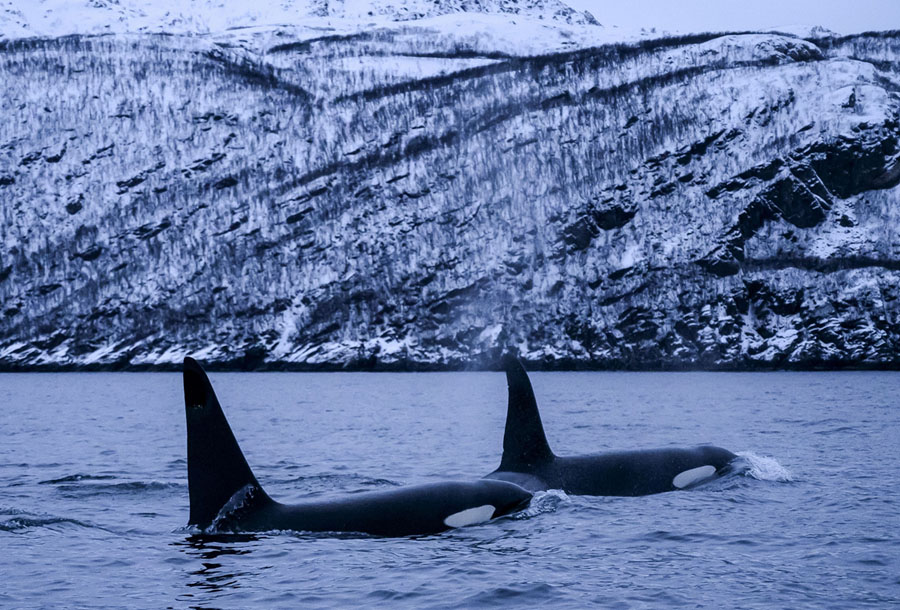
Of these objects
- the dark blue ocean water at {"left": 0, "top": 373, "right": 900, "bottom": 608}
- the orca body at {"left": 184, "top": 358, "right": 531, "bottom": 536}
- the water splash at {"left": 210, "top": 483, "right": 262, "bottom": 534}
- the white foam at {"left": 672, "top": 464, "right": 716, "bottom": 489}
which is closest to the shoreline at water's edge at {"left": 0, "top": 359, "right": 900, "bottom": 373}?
the dark blue ocean water at {"left": 0, "top": 373, "right": 900, "bottom": 608}

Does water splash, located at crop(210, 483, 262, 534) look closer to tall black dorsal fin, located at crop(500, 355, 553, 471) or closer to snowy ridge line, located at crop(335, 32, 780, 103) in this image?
tall black dorsal fin, located at crop(500, 355, 553, 471)

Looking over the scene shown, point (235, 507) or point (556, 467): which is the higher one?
point (235, 507)

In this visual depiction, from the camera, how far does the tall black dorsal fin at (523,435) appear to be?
16203 mm

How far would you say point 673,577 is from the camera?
11211 millimetres

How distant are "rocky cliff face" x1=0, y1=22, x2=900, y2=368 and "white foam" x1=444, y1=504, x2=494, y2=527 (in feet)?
348

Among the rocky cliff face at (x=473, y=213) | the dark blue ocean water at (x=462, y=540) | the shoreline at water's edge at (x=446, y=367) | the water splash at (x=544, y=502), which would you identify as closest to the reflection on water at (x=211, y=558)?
the dark blue ocean water at (x=462, y=540)

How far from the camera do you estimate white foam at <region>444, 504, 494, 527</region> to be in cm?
1317

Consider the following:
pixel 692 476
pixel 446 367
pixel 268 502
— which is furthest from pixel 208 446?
pixel 446 367

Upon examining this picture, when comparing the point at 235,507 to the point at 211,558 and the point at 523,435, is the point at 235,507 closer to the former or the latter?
the point at 211,558

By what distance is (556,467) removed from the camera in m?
16.5

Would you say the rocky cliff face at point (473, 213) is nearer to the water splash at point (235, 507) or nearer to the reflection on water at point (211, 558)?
the water splash at point (235, 507)

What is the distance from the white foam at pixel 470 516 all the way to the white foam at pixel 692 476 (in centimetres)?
450

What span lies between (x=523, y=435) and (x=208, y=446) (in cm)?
547

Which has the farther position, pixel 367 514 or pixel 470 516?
pixel 470 516
